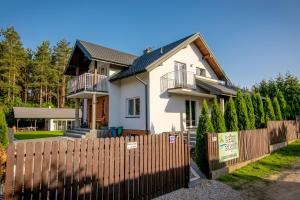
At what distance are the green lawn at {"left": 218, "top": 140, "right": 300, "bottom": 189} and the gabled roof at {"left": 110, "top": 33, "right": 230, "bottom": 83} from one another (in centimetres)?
781

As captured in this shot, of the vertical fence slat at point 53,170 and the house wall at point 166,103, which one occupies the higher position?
the house wall at point 166,103

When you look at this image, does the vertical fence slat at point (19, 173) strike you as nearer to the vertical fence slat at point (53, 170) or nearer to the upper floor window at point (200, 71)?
the vertical fence slat at point (53, 170)

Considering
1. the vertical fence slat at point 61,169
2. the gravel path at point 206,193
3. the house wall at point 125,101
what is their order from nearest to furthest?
1. the vertical fence slat at point 61,169
2. the gravel path at point 206,193
3. the house wall at point 125,101

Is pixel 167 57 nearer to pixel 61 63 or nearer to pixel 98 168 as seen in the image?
pixel 98 168

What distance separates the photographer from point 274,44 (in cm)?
1160

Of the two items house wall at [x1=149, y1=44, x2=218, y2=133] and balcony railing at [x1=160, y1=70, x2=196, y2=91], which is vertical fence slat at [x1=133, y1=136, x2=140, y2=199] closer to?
house wall at [x1=149, y1=44, x2=218, y2=133]

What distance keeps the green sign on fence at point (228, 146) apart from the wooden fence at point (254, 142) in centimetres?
22

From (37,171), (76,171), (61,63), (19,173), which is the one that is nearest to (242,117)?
(76,171)

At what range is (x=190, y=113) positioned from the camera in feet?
50.6

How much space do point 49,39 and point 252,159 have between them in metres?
53.7

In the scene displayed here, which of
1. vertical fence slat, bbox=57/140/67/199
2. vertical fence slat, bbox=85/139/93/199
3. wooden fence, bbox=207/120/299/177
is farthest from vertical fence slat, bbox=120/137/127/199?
wooden fence, bbox=207/120/299/177

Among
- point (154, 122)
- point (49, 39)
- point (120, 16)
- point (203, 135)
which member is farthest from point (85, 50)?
point (49, 39)

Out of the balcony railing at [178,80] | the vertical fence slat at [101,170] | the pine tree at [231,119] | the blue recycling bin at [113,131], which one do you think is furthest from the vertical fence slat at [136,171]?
the blue recycling bin at [113,131]

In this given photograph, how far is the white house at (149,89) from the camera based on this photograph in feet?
43.1
